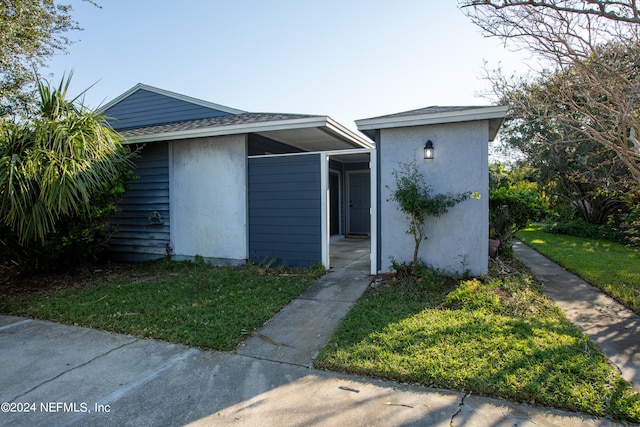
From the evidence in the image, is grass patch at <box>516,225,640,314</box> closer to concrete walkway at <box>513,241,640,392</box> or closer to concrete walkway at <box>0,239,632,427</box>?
concrete walkway at <box>513,241,640,392</box>

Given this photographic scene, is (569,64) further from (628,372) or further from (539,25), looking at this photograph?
(628,372)

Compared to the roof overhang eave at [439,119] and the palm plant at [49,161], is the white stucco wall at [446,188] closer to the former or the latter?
the roof overhang eave at [439,119]

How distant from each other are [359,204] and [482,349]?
29.2 feet

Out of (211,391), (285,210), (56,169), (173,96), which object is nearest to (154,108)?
(173,96)

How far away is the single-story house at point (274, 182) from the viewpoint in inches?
217

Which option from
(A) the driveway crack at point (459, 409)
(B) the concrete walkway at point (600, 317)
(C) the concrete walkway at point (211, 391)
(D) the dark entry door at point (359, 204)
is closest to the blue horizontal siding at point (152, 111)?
(D) the dark entry door at point (359, 204)

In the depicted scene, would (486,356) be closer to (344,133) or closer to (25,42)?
(344,133)

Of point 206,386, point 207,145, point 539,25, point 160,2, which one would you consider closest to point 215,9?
point 160,2

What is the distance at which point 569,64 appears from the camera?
5438mm

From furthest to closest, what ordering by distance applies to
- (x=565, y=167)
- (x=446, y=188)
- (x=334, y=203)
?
1. (x=565, y=167)
2. (x=334, y=203)
3. (x=446, y=188)

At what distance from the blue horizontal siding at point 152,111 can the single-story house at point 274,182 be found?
0.10 ft

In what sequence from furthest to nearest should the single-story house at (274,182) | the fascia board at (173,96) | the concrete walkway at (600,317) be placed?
the fascia board at (173,96) < the single-story house at (274,182) < the concrete walkway at (600,317)

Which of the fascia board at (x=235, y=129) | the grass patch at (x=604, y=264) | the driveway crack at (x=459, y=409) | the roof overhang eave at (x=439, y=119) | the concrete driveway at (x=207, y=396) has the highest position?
the fascia board at (x=235, y=129)

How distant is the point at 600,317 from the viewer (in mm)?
4199
